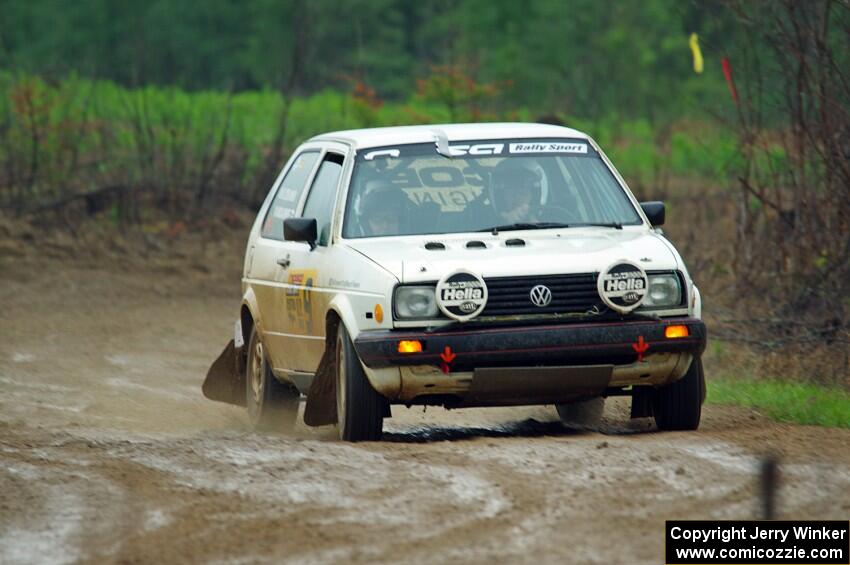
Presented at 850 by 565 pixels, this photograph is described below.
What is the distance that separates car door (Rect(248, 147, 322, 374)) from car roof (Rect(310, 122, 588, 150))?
606 mm

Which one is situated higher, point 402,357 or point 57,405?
point 402,357

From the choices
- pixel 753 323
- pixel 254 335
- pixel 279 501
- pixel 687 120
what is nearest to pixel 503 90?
pixel 687 120

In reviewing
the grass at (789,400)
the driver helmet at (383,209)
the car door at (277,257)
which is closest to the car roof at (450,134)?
the driver helmet at (383,209)

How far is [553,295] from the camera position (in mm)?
8680

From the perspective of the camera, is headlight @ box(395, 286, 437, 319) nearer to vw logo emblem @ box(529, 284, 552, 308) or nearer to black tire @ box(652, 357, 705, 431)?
vw logo emblem @ box(529, 284, 552, 308)

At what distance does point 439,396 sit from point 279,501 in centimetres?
209

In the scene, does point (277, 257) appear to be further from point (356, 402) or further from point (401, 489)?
point (401, 489)

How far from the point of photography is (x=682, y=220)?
23.7 m

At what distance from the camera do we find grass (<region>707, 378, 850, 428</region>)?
9.85 meters

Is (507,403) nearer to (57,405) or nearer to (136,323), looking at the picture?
(57,405)

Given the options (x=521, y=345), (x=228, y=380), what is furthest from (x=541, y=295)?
(x=228, y=380)

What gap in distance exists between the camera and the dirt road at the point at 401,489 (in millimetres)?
6160

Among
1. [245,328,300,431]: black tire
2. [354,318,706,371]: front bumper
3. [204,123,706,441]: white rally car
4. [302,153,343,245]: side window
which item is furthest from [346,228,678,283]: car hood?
[245,328,300,431]: black tire

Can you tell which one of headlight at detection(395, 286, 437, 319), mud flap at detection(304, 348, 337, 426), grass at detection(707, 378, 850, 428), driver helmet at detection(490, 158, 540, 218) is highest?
driver helmet at detection(490, 158, 540, 218)
